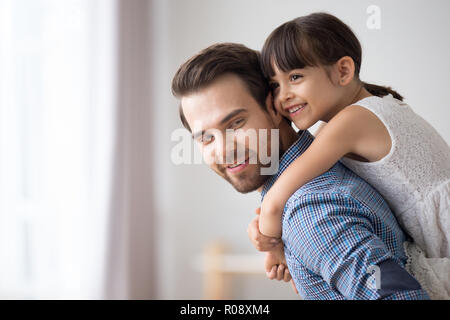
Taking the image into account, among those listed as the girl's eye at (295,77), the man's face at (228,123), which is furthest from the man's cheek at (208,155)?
the girl's eye at (295,77)

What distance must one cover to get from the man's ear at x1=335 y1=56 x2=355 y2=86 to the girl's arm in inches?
3.4

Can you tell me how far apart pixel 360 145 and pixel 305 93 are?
0.48 ft

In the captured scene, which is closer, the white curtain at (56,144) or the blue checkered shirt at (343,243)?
the blue checkered shirt at (343,243)

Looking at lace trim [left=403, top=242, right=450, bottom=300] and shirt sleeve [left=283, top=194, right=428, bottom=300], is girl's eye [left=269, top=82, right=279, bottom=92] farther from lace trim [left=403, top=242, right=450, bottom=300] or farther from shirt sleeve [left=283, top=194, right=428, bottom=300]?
lace trim [left=403, top=242, right=450, bottom=300]

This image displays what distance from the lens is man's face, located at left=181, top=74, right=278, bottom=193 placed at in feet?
2.72

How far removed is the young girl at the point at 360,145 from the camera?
31.1 inches

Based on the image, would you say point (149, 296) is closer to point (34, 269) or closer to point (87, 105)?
point (34, 269)

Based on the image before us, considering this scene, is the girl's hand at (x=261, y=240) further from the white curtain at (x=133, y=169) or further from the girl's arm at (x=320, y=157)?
the white curtain at (x=133, y=169)

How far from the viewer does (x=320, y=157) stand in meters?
0.78

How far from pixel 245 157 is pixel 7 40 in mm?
1626

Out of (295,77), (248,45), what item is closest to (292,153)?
(295,77)

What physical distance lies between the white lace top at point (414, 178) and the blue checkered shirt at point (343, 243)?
0.15 ft

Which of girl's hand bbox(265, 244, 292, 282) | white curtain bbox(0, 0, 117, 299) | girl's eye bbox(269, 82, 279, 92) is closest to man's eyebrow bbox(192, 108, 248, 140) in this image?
girl's eye bbox(269, 82, 279, 92)
